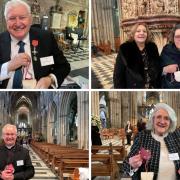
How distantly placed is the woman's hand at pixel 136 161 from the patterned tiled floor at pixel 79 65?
0.71 m

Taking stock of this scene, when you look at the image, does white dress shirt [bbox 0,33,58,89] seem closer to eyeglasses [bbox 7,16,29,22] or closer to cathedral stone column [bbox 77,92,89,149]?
eyeglasses [bbox 7,16,29,22]

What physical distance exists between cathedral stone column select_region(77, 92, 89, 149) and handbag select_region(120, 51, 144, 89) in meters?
0.36

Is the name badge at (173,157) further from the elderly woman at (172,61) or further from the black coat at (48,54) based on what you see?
the black coat at (48,54)

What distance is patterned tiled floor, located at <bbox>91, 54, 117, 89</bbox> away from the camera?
3.87 m

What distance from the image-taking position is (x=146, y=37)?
3.87m

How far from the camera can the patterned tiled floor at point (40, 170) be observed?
384 cm

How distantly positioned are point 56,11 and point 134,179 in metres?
1.52

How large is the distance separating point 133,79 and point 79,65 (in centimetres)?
46

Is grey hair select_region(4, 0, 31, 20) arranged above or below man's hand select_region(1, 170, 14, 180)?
above

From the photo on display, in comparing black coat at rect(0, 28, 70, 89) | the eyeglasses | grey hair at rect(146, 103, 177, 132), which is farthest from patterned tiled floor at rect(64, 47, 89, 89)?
grey hair at rect(146, 103, 177, 132)

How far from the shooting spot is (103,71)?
388cm

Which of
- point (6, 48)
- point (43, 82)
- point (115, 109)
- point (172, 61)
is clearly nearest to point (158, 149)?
point (115, 109)

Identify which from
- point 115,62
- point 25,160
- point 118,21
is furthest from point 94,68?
point 25,160

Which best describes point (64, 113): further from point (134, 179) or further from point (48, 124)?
point (134, 179)
